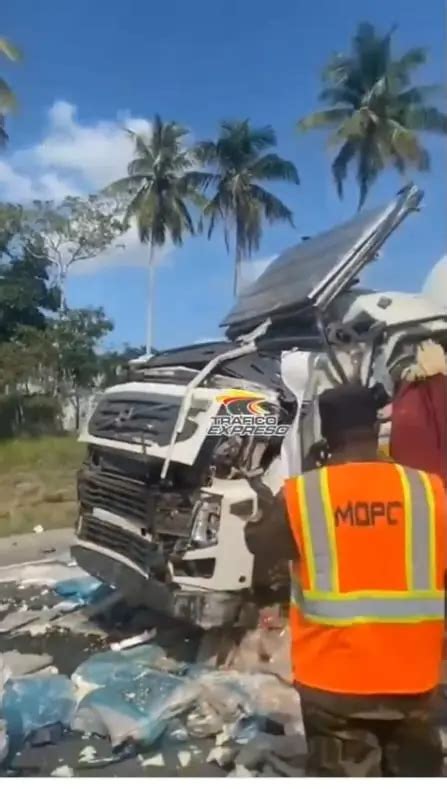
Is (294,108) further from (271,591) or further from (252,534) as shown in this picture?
(271,591)

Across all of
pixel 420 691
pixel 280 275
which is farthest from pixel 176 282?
pixel 420 691

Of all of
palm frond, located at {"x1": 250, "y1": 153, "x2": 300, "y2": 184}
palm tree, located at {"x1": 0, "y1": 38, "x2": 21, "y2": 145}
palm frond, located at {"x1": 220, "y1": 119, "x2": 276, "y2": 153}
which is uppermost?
palm tree, located at {"x1": 0, "y1": 38, "x2": 21, "y2": 145}

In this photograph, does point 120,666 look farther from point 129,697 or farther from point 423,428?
point 423,428

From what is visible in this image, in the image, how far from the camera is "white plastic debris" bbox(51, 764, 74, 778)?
2.36m

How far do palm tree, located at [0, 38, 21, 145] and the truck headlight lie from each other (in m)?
1.24

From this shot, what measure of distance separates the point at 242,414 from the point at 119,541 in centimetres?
68

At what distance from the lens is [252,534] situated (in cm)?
177

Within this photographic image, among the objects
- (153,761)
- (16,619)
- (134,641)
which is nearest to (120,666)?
(134,641)

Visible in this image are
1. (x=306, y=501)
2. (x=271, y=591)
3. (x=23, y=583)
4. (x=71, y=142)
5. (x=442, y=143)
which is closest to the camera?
(x=306, y=501)

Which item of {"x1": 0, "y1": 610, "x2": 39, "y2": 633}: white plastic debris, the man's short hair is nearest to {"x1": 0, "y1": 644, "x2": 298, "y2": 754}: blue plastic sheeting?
{"x1": 0, "y1": 610, "x2": 39, "y2": 633}: white plastic debris

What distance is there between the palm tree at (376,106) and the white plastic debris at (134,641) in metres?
1.69

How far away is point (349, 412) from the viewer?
1.78m

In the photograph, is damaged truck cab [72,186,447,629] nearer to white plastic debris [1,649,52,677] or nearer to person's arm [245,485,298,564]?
white plastic debris [1,649,52,677]

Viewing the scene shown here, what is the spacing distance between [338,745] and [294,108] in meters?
1.50
